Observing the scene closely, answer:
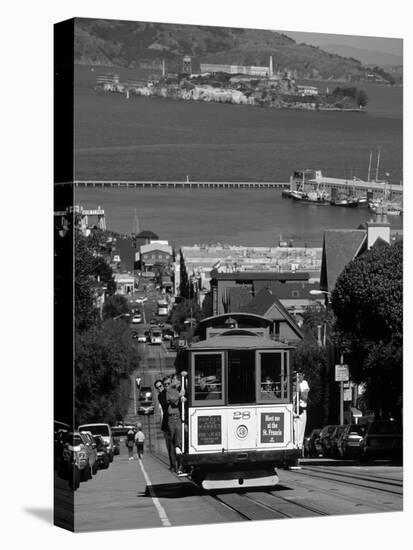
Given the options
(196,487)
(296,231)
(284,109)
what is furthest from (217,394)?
(284,109)

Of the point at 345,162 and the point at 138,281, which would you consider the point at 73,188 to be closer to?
the point at 138,281

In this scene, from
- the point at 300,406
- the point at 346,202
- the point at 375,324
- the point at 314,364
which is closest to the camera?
the point at 300,406

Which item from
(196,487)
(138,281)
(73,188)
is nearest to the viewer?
(73,188)

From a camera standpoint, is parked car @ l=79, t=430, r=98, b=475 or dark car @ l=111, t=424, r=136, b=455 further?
dark car @ l=111, t=424, r=136, b=455

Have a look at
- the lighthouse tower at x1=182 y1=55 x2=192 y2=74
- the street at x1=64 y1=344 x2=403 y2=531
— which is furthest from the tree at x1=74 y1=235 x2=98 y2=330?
the lighthouse tower at x1=182 y1=55 x2=192 y2=74

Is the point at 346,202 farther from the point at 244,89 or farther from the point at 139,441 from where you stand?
the point at 139,441

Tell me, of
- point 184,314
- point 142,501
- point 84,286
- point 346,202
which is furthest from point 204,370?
point 346,202

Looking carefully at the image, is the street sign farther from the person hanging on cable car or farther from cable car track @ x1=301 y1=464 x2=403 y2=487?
the person hanging on cable car
